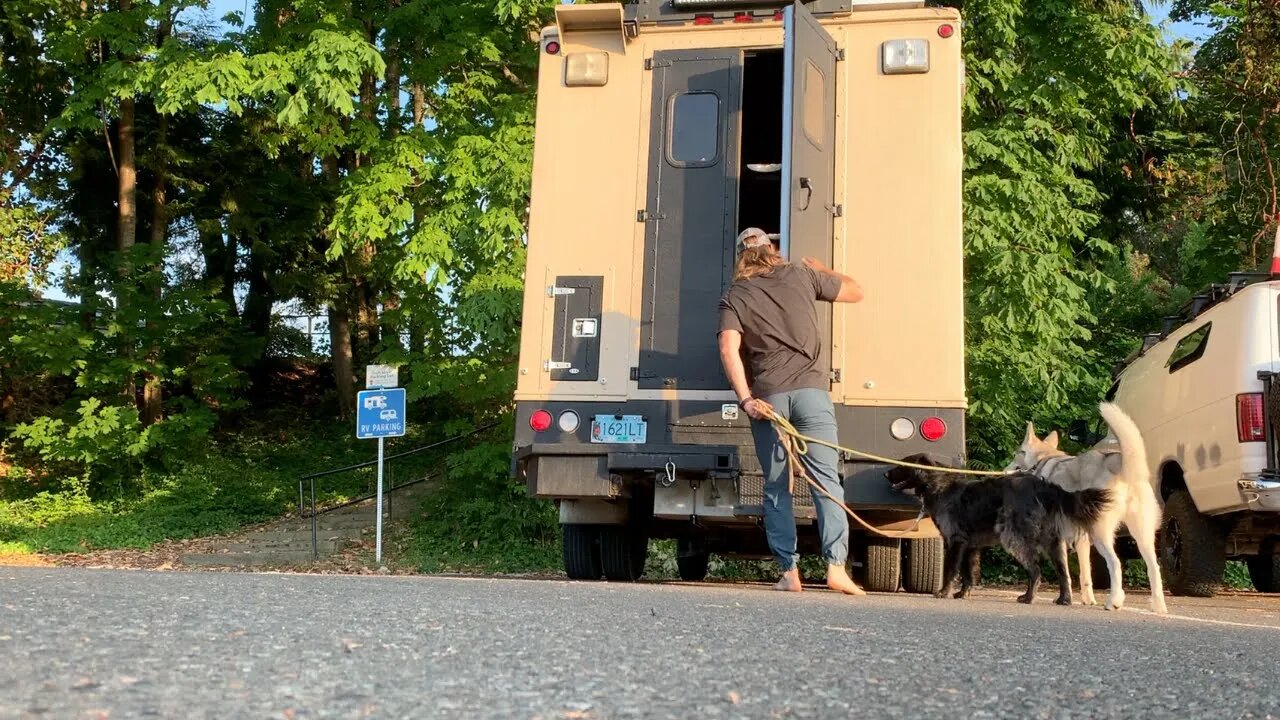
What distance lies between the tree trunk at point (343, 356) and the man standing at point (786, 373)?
20056mm

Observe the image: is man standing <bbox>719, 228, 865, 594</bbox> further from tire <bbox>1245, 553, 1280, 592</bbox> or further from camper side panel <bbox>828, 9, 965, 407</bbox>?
tire <bbox>1245, 553, 1280, 592</bbox>

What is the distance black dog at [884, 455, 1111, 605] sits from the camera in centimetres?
A: 736

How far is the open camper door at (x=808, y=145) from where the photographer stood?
7.70m

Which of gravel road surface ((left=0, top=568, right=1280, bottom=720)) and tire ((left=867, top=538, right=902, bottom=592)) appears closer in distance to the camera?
gravel road surface ((left=0, top=568, right=1280, bottom=720))

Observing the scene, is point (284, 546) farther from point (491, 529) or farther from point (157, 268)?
point (157, 268)

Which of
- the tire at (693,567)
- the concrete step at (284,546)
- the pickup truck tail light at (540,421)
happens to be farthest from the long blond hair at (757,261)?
the concrete step at (284,546)

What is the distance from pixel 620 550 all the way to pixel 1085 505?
3328 millimetres

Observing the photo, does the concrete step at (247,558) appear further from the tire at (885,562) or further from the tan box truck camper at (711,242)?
the tire at (885,562)

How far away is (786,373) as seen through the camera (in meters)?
7.20

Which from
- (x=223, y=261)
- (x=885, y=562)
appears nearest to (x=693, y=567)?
(x=885, y=562)

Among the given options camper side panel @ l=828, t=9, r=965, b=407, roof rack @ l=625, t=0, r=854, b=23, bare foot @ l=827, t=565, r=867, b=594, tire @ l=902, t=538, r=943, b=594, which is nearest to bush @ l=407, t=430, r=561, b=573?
tire @ l=902, t=538, r=943, b=594

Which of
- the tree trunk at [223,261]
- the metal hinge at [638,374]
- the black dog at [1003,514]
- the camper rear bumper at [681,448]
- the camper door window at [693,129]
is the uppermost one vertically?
the tree trunk at [223,261]

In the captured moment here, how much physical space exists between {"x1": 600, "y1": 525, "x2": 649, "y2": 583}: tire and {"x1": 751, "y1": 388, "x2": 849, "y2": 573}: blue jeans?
6.55 feet

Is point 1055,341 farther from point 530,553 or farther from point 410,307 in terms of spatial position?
point 410,307
